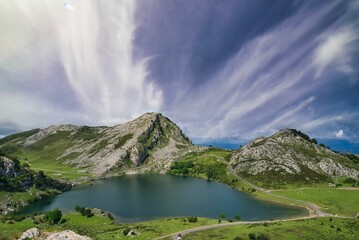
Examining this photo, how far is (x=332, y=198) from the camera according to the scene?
15175 cm

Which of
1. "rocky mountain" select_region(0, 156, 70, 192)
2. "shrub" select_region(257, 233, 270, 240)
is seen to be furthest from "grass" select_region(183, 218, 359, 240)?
"rocky mountain" select_region(0, 156, 70, 192)

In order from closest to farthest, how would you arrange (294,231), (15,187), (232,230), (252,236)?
(252,236) → (294,231) → (232,230) → (15,187)

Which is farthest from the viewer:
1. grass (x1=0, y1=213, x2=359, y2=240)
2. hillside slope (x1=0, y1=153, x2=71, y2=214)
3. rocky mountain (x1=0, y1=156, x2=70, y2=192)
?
rocky mountain (x1=0, y1=156, x2=70, y2=192)

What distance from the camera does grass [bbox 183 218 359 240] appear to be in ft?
285

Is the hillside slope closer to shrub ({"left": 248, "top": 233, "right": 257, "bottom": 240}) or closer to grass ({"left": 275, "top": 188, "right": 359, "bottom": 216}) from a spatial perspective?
shrub ({"left": 248, "top": 233, "right": 257, "bottom": 240})

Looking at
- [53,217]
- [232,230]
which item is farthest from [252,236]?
[53,217]

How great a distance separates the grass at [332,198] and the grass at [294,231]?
27.0m

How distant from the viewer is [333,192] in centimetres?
16325

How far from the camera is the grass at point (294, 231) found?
8688 centimetres

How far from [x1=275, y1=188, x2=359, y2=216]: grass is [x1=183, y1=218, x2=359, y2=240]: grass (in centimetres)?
2700

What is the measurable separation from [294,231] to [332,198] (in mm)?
75835

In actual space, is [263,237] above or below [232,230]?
below

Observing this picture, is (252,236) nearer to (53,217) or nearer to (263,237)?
(263,237)

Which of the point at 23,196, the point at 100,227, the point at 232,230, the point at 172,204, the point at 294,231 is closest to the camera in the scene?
the point at 294,231
